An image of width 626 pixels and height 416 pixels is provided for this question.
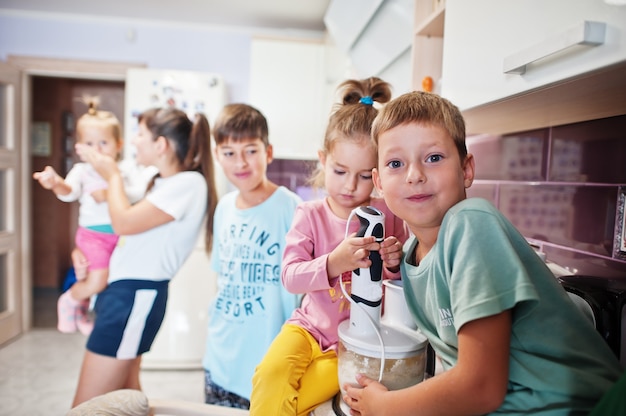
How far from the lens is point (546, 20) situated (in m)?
0.58

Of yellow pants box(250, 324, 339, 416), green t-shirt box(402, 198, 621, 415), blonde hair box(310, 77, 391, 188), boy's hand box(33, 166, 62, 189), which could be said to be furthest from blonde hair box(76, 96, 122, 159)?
green t-shirt box(402, 198, 621, 415)

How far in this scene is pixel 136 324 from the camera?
4.40 feet

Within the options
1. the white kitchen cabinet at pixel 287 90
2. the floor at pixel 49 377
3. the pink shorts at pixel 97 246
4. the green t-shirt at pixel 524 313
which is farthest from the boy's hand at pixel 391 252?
the white kitchen cabinet at pixel 287 90

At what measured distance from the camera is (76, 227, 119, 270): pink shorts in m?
1.66

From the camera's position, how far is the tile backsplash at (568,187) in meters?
0.82

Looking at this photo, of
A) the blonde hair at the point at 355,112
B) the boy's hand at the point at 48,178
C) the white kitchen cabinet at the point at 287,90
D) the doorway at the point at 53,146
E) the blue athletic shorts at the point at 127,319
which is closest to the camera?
the blonde hair at the point at 355,112

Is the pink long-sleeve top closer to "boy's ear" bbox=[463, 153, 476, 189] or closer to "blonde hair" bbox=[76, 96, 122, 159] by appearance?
"boy's ear" bbox=[463, 153, 476, 189]

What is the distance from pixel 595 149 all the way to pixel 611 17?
462mm

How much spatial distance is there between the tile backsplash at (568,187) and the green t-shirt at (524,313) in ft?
1.03

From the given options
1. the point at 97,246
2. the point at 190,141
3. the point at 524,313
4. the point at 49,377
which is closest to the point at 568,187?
the point at 524,313

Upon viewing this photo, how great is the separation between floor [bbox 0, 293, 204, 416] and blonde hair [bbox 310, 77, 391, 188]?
1.81m

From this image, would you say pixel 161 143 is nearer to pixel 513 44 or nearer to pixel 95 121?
pixel 95 121

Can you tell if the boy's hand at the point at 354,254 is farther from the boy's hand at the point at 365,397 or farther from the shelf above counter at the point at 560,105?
the shelf above counter at the point at 560,105

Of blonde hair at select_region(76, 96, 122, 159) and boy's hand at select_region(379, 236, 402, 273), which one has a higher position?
blonde hair at select_region(76, 96, 122, 159)
